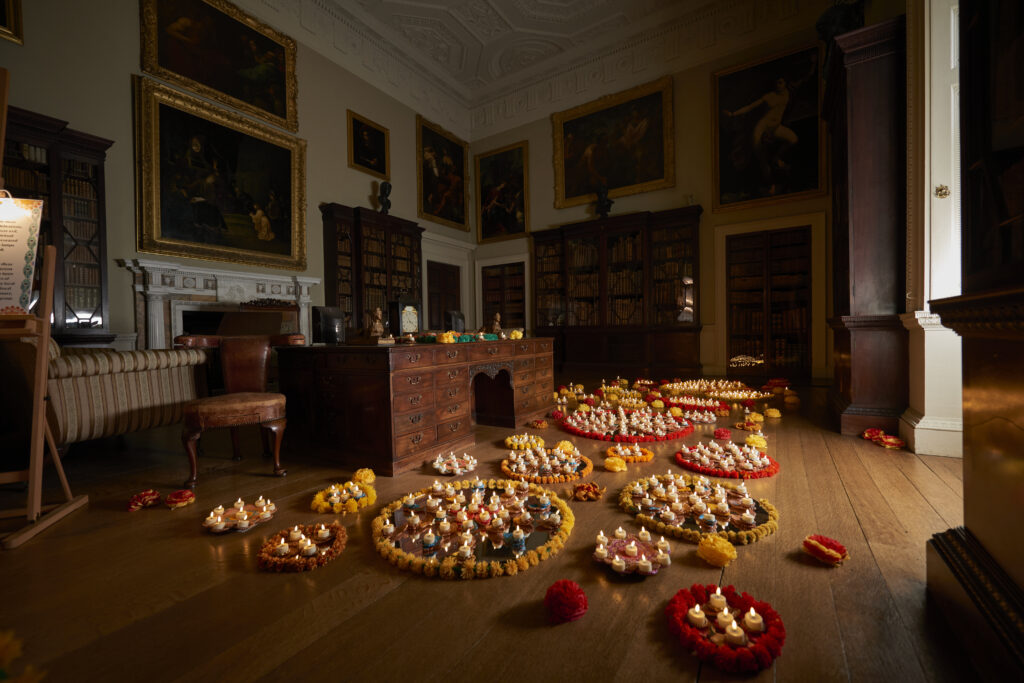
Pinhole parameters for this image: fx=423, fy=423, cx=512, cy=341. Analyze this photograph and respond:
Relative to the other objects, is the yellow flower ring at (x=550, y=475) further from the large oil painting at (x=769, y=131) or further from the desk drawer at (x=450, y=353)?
the large oil painting at (x=769, y=131)

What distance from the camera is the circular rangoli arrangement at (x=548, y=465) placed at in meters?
2.76

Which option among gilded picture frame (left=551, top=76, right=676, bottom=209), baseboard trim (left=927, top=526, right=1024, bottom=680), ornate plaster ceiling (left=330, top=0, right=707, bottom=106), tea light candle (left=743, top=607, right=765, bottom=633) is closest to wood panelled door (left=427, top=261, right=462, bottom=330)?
gilded picture frame (left=551, top=76, right=676, bottom=209)

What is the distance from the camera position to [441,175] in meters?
10.2

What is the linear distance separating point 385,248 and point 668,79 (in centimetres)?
653

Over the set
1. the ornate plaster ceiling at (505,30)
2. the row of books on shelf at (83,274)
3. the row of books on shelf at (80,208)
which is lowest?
the row of books on shelf at (83,274)

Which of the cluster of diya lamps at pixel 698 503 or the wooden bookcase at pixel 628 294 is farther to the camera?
the wooden bookcase at pixel 628 294

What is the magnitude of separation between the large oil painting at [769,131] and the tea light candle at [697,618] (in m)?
7.99

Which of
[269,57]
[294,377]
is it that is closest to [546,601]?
[294,377]

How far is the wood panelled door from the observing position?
9891 mm

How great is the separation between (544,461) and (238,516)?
1.85 m

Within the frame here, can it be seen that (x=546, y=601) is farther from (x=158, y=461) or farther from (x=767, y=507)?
(x=158, y=461)

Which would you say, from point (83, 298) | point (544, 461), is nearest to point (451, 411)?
point (544, 461)

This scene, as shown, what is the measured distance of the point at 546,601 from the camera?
1.43 metres

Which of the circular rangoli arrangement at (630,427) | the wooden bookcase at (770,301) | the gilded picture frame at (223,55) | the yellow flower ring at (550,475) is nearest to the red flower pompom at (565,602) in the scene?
the yellow flower ring at (550,475)
